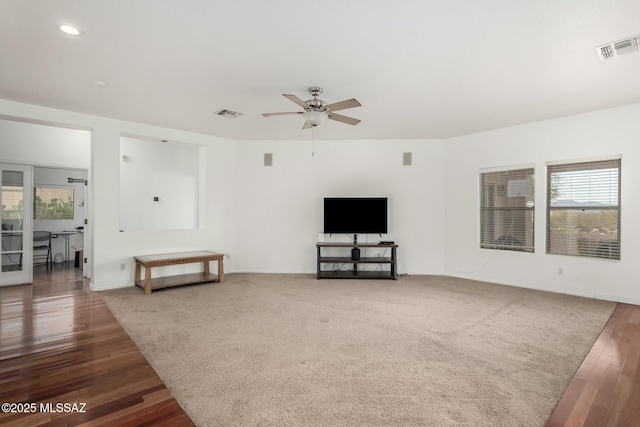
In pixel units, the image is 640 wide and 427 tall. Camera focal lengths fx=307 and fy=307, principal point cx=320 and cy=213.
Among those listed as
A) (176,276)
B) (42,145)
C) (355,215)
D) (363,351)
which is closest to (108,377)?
(363,351)

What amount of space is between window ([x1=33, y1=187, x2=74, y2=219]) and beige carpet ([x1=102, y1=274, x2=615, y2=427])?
461 cm

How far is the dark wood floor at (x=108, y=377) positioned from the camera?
1.86 metres

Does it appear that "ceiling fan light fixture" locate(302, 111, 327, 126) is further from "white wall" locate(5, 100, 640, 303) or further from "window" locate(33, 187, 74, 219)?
"window" locate(33, 187, 74, 219)

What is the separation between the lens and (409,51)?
2730mm

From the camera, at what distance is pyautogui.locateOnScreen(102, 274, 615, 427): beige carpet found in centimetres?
194

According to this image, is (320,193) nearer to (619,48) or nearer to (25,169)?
(619,48)

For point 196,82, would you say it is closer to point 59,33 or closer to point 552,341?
point 59,33

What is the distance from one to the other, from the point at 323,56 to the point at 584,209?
4.46 m

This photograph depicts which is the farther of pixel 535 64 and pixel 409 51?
pixel 535 64

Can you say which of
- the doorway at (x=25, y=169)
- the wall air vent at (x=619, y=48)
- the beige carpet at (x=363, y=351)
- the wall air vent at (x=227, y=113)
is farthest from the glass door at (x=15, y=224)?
the wall air vent at (x=619, y=48)

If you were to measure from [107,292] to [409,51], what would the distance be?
203 inches

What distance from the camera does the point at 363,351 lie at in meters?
2.74

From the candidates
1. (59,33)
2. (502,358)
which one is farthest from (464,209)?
(59,33)

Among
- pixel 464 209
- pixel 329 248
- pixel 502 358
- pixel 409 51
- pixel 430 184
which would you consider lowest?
pixel 502 358
